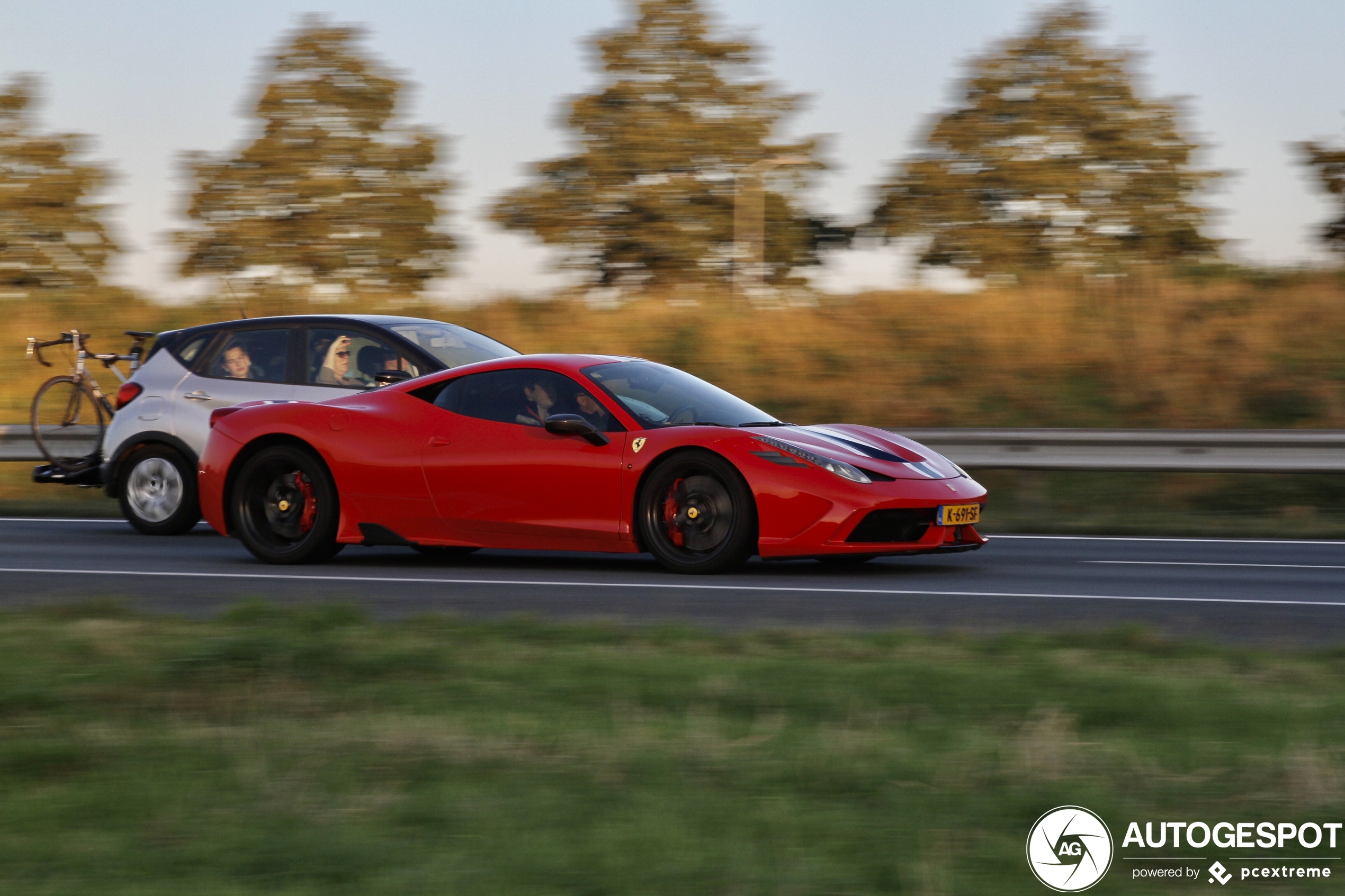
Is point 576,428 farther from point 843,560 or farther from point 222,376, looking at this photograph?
point 222,376

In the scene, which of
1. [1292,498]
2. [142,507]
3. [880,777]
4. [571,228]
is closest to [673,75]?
[571,228]

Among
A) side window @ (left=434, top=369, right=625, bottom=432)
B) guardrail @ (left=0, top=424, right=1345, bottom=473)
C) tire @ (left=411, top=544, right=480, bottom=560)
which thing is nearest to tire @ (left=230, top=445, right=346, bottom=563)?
tire @ (left=411, top=544, right=480, bottom=560)

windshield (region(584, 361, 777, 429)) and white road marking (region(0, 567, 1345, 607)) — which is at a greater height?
windshield (region(584, 361, 777, 429))

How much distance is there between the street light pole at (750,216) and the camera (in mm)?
28516

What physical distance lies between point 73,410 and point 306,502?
5.60m

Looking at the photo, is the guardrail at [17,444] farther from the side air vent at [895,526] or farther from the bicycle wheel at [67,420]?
the side air vent at [895,526]

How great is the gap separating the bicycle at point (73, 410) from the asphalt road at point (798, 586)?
2621 mm

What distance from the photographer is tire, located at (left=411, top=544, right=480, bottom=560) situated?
32.8 feet

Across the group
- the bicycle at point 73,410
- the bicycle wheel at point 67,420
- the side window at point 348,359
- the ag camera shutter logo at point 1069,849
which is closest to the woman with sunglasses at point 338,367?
the side window at point 348,359

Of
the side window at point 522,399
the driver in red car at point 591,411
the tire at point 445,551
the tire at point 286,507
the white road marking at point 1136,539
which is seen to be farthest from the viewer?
the white road marking at point 1136,539

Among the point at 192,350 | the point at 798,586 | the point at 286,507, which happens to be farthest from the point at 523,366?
the point at 192,350

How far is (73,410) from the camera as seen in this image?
1398cm

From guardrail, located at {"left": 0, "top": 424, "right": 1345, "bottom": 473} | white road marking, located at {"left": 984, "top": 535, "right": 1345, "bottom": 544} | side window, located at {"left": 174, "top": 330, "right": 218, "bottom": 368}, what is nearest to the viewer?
white road marking, located at {"left": 984, "top": 535, "right": 1345, "bottom": 544}

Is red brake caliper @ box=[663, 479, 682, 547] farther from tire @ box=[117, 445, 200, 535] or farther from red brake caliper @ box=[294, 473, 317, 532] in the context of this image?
tire @ box=[117, 445, 200, 535]
